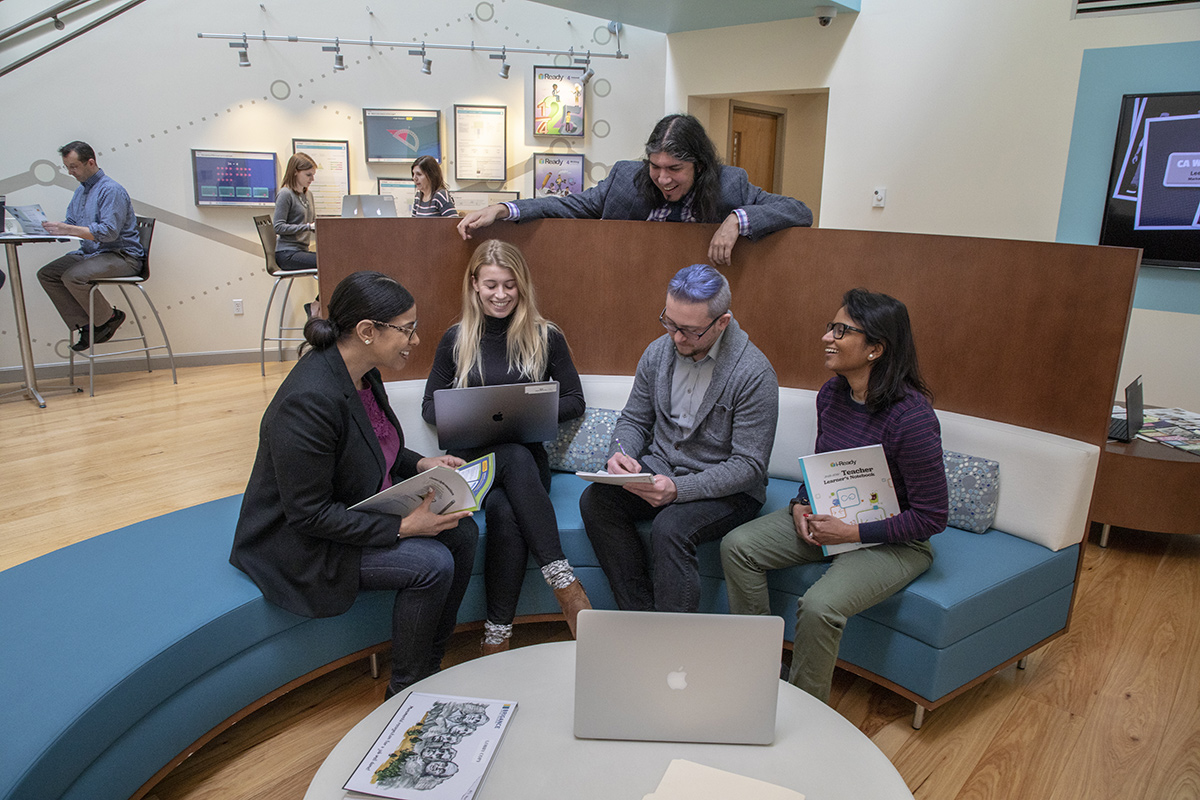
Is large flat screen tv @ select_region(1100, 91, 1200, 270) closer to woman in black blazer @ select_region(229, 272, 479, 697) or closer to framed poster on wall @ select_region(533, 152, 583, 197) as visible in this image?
woman in black blazer @ select_region(229, 272, 479, 697)

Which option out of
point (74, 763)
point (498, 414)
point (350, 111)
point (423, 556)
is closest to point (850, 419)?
point (498, 414)

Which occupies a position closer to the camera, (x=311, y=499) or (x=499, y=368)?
(x=311, y=499)

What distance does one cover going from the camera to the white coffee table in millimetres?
1319

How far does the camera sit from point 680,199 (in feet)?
9.75

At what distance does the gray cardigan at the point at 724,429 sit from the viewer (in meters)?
2.33

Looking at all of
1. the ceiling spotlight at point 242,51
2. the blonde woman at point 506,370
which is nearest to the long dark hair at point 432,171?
the ceiling spotlight at point 242,51

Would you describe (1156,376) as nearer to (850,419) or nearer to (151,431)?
(850,419)

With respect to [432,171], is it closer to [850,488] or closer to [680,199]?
[680,199]

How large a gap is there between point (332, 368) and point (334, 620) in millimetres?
734

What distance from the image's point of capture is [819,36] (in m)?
5.09

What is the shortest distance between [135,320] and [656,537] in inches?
210

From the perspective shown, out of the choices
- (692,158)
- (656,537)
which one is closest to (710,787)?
(656,537)

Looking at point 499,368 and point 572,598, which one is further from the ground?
point 499,368

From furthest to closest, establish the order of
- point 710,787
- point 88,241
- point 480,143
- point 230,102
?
point 480,143 < point 230,102 < point 88,241 < point 710,787
